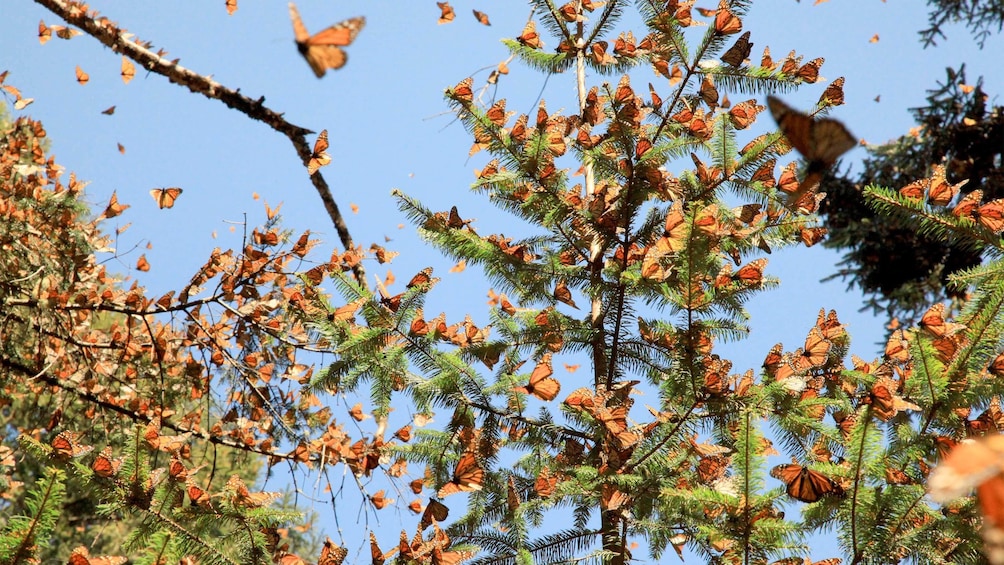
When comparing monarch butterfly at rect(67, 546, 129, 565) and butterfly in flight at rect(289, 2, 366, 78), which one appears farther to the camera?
monarch butterfly at rect(67, 546, 129, 565)

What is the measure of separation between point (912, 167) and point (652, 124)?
20.6 feet

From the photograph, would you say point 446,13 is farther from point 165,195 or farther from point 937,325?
point 937,325

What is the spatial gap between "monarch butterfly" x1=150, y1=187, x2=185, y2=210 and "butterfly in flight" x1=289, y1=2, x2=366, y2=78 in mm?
2249

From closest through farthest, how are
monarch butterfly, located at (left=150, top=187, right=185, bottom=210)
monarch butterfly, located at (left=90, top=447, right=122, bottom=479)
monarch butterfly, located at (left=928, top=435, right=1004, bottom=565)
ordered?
1. monarch butterfly, located at (left=928, top=435, right=1004, bottom=565)
2. monarch butterfly, located at (left=90, top=447, right=122, bottom=479)
3. monarch butterfly, located at (left=150, top=187, right=185, bottom=210)

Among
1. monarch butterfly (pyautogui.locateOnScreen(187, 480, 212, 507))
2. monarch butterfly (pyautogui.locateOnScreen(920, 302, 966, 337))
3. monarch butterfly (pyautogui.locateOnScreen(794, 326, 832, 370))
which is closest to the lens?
monarch butterfly (pyautogui.locateOnScreen(920, 302, 966, 337))

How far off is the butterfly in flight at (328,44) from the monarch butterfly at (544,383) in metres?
1.07

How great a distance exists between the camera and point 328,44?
5.53ft

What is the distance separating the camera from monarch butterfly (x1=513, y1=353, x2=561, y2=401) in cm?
226

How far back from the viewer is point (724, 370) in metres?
2.13

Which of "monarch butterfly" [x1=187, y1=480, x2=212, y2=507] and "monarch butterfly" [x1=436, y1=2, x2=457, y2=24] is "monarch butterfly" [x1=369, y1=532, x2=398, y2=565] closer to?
"monarch butterfly" [x1=187, y1=480, x2=212, y2=507]

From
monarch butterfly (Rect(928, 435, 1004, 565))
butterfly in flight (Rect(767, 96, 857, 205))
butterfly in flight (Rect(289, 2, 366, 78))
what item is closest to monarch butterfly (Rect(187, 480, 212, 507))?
butterfly in flight (Rect(289, 2, 366, 78))

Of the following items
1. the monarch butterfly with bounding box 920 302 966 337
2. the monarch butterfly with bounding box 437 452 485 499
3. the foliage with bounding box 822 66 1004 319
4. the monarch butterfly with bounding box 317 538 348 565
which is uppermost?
the foliage with bounding box 822 66 1004 319

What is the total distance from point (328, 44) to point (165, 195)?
2.30m

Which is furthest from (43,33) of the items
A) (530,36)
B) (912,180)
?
(912,180)
